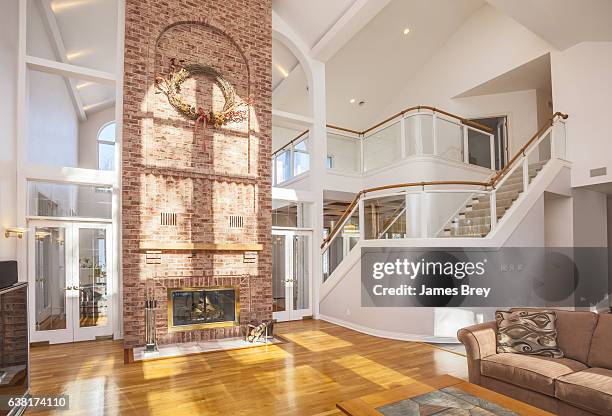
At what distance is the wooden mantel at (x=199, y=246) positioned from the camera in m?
6.20

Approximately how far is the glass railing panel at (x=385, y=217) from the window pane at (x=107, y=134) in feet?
30.2

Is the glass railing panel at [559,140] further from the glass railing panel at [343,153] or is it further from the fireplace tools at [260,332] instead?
the fireplace tools at [260,332]

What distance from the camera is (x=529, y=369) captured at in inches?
140

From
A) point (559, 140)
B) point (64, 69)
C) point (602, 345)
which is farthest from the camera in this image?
point (559, 140)

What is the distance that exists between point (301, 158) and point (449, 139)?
3.53 meters

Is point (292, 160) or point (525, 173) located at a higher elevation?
point (292, 160)

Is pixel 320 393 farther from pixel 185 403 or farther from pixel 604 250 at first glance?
pixel 604 250

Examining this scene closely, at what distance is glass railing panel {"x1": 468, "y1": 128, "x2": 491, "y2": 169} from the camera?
951 cm

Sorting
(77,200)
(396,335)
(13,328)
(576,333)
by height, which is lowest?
(396,335)

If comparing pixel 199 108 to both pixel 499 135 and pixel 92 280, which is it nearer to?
pixel 92 280

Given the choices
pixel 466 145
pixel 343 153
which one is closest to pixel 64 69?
pixel 343 153

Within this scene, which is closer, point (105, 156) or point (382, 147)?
point (382, 147)

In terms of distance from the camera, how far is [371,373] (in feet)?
15.6

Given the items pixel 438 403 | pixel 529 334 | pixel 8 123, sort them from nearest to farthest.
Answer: pixel 438 403, pixel 529 334, pixel 8 123
